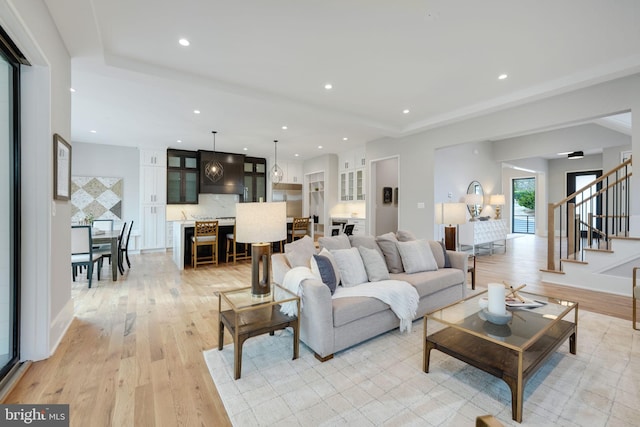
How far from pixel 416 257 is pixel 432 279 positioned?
344mm

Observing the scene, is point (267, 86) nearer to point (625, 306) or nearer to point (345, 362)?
point (345, 362)

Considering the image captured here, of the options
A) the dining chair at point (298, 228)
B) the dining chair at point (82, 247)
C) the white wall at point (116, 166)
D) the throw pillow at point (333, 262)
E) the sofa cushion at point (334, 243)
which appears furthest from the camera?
the white wall at point (116, 166)

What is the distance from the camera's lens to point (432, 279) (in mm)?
→ 2990

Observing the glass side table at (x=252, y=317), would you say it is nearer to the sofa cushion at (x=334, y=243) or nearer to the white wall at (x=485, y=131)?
the sofa cushion at (x=334, y=243)

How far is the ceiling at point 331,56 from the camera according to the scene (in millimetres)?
2488

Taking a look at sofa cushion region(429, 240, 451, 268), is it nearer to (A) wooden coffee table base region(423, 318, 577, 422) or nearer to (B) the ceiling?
(A) wooden coffee table base region(423, 318, 577, 422)

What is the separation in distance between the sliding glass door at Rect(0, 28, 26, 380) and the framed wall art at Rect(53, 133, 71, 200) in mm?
264

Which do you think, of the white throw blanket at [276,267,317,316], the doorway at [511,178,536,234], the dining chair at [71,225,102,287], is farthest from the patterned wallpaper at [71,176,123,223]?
the doorway at [511,178,536,234]

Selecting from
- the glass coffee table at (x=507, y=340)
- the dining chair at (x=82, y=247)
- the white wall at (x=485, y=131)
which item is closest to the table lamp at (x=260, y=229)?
the glass coffee table at (x=507, y=340)

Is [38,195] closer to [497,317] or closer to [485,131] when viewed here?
[497,317]

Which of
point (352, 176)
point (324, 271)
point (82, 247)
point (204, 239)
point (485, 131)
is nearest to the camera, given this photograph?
point (324, 271)

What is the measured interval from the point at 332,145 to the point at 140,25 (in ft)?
17.5

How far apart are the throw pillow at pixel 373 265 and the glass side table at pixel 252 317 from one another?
957mm

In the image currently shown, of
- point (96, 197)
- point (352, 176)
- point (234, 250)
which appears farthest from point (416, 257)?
point (96, 197)
